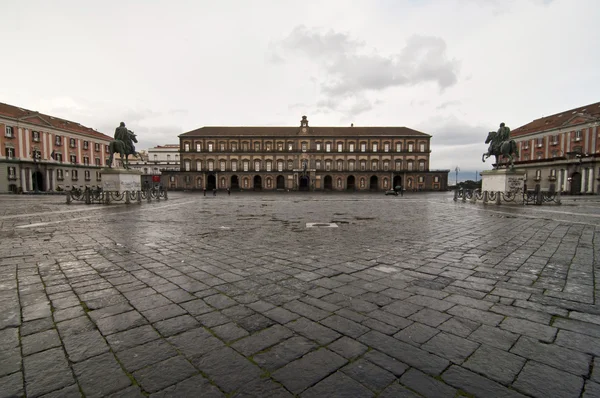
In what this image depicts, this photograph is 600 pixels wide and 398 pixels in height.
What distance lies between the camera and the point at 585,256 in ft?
16.3

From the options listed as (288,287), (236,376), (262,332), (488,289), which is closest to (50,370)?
(236,376)

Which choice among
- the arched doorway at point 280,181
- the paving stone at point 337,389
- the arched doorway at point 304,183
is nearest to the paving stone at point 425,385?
the paving stone at point 337,389

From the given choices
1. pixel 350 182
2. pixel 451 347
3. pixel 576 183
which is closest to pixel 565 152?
pixel 576 183

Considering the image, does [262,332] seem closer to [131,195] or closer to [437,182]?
[131,195]

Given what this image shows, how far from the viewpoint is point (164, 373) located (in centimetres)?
186

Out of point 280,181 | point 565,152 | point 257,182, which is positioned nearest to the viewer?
point 565,152

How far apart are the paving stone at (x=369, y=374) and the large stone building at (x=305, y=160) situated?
61839 millimetres

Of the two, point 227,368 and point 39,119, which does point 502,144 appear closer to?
point 227,368

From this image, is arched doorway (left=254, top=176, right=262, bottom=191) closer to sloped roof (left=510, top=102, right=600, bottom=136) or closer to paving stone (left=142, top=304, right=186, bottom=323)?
Answer: sloped roof (left=510, top=102, right=600, bottom=136)

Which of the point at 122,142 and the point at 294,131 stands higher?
the point at 294,131

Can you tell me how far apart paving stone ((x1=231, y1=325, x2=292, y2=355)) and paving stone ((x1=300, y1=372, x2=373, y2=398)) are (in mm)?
571

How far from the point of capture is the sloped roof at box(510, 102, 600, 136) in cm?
4166

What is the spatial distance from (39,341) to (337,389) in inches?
90.6

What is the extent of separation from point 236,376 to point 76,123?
68767 mm
